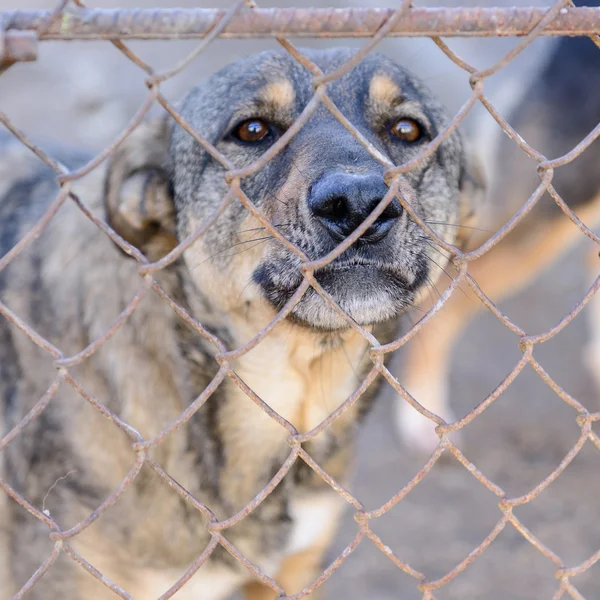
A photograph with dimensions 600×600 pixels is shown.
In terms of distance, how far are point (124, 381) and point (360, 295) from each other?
31.4 inches

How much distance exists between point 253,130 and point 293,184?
0.39m

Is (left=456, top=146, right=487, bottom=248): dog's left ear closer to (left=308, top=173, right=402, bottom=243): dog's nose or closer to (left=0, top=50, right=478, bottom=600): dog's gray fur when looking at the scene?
(left=0, top=50, right=478, bottom=600): dog's gray fur

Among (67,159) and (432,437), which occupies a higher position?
→ (432,437)

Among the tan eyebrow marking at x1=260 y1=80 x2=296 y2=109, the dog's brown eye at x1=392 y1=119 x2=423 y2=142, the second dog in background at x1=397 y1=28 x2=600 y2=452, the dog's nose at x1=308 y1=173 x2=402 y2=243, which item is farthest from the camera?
the second dog in background at x1=397 y1=28 x2=600 y2=452

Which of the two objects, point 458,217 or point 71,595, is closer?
point 71,595

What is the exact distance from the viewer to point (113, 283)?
2174mm

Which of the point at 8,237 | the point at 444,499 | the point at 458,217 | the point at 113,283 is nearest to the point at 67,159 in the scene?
the point at 8,237

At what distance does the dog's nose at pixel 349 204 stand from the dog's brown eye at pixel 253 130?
Result: 0.52m

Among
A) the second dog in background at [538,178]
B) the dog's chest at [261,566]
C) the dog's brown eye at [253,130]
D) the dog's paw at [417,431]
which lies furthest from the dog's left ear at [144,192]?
the dog's paw at [417,431]

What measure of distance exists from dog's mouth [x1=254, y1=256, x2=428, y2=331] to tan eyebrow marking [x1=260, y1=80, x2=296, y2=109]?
1.55 feet

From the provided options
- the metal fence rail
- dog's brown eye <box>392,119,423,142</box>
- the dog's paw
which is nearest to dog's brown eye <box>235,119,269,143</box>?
dog's brown eye <box>392,119,423,142</box>

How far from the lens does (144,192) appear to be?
2145 millimetres

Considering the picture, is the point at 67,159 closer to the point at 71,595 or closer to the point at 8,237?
the point at 8,237

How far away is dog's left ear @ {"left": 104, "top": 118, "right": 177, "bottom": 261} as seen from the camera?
210 centimetres
